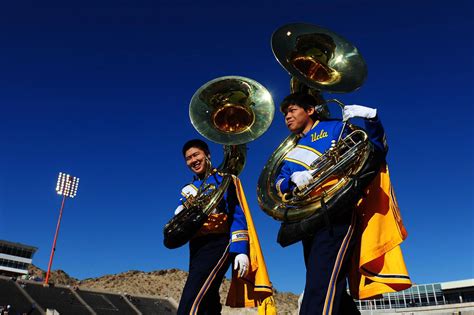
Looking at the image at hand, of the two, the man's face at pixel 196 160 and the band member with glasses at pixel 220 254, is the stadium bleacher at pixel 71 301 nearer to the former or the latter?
the man's face at pixel 196 160

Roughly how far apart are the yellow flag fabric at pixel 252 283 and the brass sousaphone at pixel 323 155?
104 centimetres

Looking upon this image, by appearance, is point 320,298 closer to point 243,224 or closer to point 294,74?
point 243,224

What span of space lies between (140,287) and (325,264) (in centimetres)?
8622

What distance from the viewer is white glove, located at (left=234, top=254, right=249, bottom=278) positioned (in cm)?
430

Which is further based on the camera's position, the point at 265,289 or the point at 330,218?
the point at 265,289

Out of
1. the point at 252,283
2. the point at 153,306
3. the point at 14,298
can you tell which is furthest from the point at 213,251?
the point at 153,306

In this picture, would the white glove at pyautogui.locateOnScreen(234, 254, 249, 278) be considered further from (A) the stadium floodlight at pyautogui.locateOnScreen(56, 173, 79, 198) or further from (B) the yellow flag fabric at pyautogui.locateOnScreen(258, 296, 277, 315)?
(A) the stadium floodlight at pyautogui.locateOnScreen(56, 173, 79, 198)

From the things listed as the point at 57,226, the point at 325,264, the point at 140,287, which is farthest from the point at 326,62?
the point at 140,287

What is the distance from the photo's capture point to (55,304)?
1446 inches

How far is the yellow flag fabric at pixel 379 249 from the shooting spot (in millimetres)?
3225

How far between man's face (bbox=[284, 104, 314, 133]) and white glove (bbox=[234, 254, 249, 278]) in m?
1.45

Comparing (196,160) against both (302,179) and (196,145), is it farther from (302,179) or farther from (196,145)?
(302,179)

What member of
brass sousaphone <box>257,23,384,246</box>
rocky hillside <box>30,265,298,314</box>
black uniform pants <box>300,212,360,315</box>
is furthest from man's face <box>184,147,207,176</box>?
rocky hillside <box>30,265,298,314</box>

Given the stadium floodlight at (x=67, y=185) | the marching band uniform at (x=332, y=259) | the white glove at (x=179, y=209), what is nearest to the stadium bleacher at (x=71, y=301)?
the stadium floodlight at (x=67, y=185)
